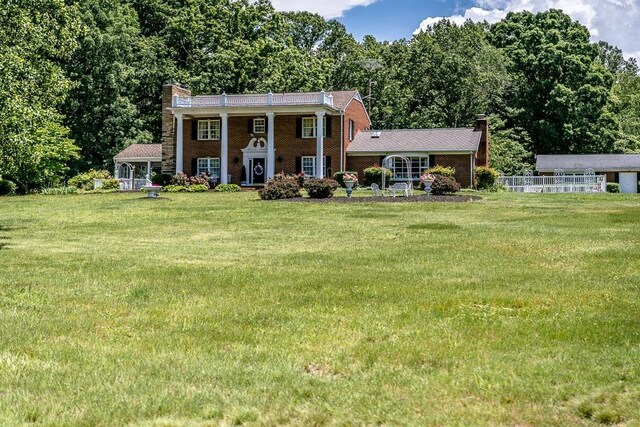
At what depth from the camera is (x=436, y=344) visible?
6.32 meters

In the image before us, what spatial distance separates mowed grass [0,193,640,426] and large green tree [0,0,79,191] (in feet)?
8.10

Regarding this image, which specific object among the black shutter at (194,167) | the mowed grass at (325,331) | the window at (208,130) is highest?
the window at (208,130)

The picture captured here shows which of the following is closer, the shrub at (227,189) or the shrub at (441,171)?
the shrub at (227,189)

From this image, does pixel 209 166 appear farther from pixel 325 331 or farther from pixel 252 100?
pixel 325 331

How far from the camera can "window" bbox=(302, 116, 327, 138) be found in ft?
137

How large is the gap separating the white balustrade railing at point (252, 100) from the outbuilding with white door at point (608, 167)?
1971 centimetres

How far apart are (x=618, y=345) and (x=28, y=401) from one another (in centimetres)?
509

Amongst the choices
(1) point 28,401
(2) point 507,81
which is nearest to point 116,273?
(1) point 28,401

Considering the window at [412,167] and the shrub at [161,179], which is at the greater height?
the window at [412,167]

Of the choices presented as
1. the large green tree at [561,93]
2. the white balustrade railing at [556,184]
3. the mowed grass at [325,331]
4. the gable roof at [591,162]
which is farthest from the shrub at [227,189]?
the large green tree at [561,93]

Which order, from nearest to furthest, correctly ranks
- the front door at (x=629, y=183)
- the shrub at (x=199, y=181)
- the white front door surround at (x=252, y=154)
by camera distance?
the shrub at (x=199, y=181) < the white front door surround at (x=252, y=154) < the front door at (x=629, y=183)

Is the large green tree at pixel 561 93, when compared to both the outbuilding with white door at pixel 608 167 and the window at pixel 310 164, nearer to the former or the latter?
the outbuilding with white door at pixel 608 167

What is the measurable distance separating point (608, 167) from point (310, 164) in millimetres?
23641

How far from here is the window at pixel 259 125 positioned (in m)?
42.7
